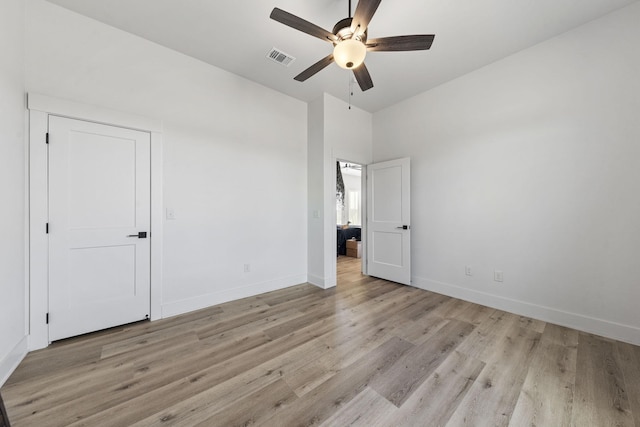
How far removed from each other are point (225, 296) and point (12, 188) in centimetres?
215

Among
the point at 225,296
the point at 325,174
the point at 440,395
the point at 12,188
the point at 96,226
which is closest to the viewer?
the point at 440,395

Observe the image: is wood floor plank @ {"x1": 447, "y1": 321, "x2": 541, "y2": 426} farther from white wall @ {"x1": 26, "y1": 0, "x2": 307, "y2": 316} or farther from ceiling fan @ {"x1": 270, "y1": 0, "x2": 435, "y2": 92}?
white wall @ {"x1": 26, "y1": 0, "x2": 307, "y2": 316}

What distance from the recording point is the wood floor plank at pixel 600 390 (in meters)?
1.37

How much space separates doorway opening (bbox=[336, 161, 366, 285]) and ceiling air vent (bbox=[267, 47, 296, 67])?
68.9 inches

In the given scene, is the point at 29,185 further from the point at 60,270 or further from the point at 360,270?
the point at 360,270

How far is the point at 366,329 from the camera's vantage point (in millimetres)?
2393

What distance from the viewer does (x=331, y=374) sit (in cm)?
174

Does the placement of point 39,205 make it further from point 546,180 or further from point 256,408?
point 546,180

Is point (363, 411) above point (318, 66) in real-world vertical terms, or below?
below

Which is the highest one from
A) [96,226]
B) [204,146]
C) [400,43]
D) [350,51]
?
[400,43]

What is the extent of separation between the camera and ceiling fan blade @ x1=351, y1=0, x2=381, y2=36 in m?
1.52

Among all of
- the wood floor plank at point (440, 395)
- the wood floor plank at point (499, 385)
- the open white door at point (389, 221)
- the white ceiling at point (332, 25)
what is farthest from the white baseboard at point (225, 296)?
the white ceiling at point (332, 25)

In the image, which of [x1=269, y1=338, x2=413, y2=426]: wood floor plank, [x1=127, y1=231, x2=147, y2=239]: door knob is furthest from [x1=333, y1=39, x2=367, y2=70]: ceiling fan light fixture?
[x1=127, y1=231, x2=147, y2=239]: door knob

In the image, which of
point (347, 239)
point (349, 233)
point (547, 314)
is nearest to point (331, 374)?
point (547, 314)
